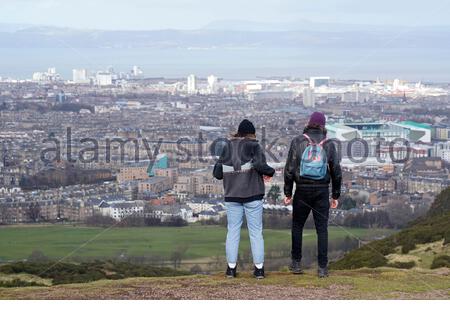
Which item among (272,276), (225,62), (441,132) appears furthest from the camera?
(225,62)

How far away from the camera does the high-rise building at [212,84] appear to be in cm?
4103

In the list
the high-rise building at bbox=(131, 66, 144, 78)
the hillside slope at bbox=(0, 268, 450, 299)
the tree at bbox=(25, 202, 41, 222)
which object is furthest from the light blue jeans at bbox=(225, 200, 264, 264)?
the high-rise building at bbox=(131, 66, 144, 78)

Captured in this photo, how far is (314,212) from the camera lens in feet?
21.9

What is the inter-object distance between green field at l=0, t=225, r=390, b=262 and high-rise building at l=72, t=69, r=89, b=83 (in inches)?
946

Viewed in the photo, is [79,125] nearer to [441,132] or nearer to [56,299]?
[441,132]

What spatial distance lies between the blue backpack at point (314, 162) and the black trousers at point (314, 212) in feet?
0.42

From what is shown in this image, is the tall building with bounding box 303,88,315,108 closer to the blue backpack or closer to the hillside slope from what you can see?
the hillside slope

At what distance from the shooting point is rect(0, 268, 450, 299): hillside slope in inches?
241

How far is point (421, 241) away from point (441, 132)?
20.2 m

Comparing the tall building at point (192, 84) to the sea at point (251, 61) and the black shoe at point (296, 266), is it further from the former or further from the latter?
the black shoe at point (296, 266)

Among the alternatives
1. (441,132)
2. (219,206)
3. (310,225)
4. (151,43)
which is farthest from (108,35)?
(310,225)

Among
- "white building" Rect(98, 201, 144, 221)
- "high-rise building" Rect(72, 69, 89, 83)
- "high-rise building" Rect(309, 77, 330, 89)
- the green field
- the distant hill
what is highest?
"high-rise building" Rect(72, 69, 89, 83)

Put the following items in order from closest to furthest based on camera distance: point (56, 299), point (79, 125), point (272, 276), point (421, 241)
→ point (56, 299), point (272, 276), point (421, 241), point (79, 125)

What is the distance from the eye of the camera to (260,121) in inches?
1139
